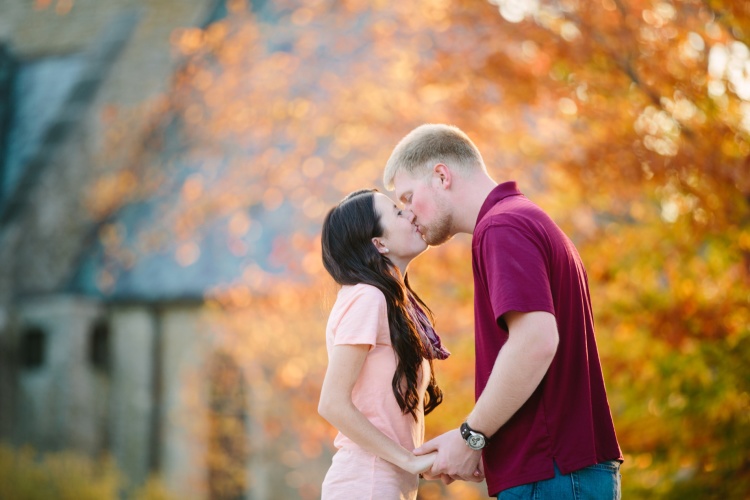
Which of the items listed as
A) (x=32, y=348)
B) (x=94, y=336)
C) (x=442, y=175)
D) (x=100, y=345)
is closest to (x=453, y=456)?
(x=442, y=175)

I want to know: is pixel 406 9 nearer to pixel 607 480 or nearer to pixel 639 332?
pixel 639 332

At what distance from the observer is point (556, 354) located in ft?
9.16

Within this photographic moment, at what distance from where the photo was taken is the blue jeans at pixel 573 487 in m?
2.69

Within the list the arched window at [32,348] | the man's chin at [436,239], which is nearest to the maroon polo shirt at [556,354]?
the man's chin at [436,239]

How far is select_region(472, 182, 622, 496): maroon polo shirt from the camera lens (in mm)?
2660

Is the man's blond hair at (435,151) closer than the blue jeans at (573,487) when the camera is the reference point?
No

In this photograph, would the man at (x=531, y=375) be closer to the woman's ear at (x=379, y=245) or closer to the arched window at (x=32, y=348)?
the woman's ear at (x=379, y=245)

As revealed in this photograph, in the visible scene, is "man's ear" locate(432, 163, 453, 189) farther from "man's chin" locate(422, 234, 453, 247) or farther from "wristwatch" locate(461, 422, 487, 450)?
"wristwatch" locate(461, 422, 487, 450)

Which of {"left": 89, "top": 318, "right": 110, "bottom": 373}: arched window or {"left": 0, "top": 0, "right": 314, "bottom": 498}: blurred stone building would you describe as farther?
{"left": 89, "top": 318, "right": 110, "bottom": 373}: arched window

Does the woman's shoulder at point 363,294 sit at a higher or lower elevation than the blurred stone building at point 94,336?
higher

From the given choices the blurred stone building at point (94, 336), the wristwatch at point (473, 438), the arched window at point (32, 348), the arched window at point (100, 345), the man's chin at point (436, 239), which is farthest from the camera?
the arched window at point (100, 345)

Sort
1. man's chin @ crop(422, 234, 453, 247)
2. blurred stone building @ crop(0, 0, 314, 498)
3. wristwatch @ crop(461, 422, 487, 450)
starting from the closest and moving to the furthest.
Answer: wristwatch @ crop(461, 422, 487, 450)
man's chin @ crop(422, 234, 453, 247)
blurred stone building @ crop(0, 0, 314, 498)

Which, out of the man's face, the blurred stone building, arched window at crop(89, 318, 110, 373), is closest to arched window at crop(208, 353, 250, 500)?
the blurred stone building

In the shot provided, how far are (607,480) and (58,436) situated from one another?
15.0 meters
